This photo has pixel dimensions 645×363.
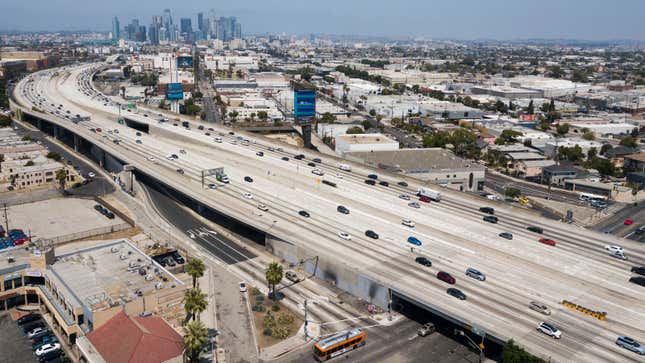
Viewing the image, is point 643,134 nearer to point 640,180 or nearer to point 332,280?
point 640,180

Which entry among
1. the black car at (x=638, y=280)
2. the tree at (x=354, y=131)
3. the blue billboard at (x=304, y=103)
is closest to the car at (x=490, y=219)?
the black car at (x=638, y=280)

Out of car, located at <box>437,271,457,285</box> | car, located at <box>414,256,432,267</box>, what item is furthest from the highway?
car, located at <box>414,256,432,267</box>

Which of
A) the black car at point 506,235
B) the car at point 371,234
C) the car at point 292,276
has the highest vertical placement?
the black car at point 506,235

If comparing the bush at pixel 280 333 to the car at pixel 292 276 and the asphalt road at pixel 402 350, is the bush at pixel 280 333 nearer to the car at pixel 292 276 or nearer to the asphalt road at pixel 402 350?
the asphalt road at pixel 402 350

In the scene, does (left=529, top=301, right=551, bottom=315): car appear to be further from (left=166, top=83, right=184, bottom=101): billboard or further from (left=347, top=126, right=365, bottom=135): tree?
(left=166, top=83, right=184, bottom=101): billboard

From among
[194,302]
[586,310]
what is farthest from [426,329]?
[194,302]

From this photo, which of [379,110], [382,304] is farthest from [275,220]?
[379,110]
